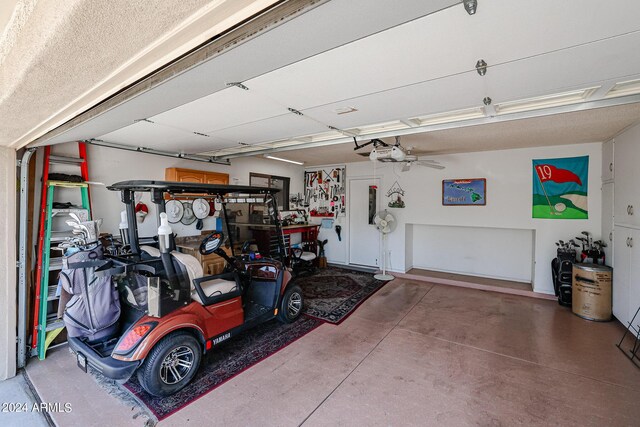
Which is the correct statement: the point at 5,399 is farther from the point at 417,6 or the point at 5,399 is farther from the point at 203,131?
the point at 417,6

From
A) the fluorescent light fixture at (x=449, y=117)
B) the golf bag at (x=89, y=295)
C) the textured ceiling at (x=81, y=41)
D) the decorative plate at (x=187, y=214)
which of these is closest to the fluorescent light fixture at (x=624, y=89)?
the fluorescent light fixture at (x=449, y=117)

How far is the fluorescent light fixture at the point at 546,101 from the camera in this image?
235 cm

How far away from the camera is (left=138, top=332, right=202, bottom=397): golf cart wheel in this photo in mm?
2162

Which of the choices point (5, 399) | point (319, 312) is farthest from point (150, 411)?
point (319, 312)

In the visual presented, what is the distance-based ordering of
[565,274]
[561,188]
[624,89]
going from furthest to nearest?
[561,188] < [565,274] < [624,89]

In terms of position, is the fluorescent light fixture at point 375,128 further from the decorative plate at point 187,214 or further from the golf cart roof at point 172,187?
the decorative plate at point 187,214

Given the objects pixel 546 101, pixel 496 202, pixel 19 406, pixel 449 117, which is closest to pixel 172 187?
pixel 19 406

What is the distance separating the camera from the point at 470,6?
1.19 metres

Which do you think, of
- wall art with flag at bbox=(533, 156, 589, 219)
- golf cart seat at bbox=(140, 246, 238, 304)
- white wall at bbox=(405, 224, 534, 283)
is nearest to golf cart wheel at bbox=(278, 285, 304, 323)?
golf cart seat at bbox=(140, 246, 238, 304)

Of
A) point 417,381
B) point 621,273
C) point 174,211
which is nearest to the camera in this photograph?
point 417,381

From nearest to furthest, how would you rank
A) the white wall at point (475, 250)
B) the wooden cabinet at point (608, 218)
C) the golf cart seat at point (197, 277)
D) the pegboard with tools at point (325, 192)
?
the golf cart seat at point (197, 277)
the wooden cabinet at point (608, 218)
the white wall at point (475, 250)
the pegboard with tools at point (325, 192)

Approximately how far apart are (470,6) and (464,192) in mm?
4650

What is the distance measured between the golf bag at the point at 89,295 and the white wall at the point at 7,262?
0.80 metres

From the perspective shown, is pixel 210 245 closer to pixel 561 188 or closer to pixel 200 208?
pixel 200 208
